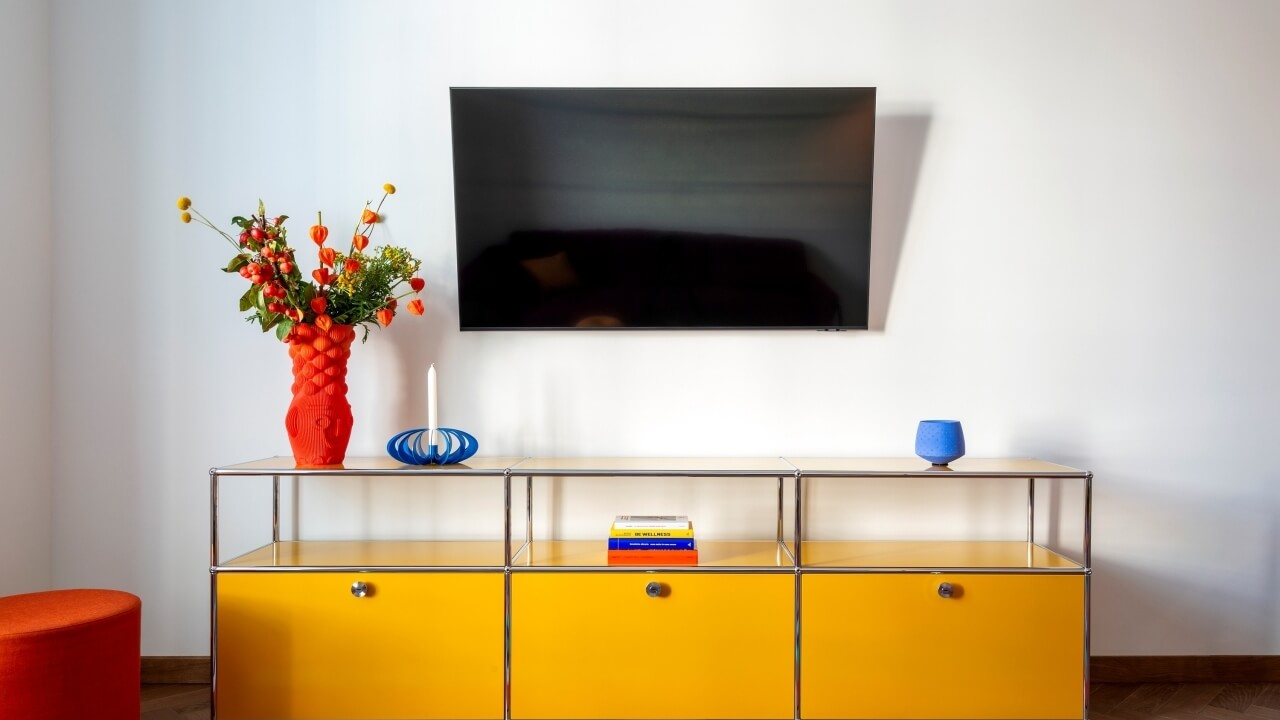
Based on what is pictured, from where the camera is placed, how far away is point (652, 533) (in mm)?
2062

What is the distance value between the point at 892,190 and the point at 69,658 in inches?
95.7

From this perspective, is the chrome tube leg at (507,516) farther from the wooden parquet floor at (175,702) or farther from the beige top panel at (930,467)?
the wooden parquet floor at (175,702)

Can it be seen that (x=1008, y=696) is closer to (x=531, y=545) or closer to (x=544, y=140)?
(x=531, y=545)

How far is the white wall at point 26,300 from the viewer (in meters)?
2.28

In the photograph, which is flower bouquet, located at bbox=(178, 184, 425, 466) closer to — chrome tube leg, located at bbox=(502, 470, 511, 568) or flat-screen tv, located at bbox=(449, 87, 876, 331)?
flat-screen tv, located at bbox=(449, 87, 876, 331)

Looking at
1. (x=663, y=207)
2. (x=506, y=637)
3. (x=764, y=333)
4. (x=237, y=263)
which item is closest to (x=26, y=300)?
(x=237, y=263)

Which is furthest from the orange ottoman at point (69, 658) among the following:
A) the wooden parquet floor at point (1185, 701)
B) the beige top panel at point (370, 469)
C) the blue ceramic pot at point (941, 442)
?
the wooden parquet floor at point (1185, 701)

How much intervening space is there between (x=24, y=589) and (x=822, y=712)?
2316 mm

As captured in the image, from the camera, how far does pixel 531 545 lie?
2316 mm

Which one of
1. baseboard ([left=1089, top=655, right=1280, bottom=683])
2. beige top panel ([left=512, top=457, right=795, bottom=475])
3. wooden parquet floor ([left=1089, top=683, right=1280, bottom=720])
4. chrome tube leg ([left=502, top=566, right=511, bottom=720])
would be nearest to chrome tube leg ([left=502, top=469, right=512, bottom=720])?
chrome tube leg ([left=502, top=566, right=511, bottom=720])

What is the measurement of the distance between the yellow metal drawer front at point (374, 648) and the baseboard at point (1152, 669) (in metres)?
0.51

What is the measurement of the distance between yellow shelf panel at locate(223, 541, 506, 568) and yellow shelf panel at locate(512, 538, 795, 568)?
10cm

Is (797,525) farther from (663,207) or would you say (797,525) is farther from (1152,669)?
(1152,669)

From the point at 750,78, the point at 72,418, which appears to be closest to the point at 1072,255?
the point at 750,78
